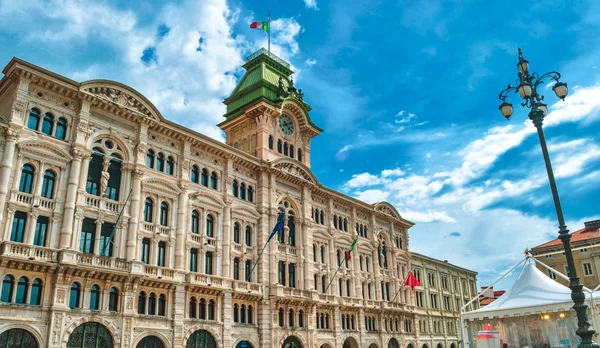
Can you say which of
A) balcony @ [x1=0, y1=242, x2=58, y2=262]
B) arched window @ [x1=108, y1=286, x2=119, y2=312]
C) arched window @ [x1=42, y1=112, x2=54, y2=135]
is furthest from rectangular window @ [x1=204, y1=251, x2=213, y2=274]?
arched window @ [x1=42, y1=112, x2=54, y2=135]

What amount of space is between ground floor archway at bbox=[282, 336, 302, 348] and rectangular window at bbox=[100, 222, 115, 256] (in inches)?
697

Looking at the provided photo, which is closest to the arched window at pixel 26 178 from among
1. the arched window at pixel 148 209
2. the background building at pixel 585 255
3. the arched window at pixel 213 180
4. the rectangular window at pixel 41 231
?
the rectangular window at pixel 41 231

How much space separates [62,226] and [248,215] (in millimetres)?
16204

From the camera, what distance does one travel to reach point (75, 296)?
30266 mm

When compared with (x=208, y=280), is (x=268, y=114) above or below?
above

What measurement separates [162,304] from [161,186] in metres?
8.43

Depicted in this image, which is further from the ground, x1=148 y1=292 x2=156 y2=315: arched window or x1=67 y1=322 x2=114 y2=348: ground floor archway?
x1=148 y1=292 x2=156 y2=315: arched window

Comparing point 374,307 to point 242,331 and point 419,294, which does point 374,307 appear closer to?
point 419,294

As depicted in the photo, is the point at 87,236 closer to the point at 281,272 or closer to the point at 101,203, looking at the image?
the point at 101,203

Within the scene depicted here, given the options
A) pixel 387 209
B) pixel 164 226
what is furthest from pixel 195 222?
pixel 387 209

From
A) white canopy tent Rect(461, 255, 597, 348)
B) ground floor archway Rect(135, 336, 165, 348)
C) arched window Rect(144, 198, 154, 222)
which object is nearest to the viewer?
white canopy tent Rect(461, 255, 597, 348)

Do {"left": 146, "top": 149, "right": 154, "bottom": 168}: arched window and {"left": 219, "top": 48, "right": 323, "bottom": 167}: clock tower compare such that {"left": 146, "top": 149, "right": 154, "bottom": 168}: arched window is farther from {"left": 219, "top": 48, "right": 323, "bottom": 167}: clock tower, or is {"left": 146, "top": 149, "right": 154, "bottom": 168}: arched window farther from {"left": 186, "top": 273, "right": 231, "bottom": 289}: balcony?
{"left": 219, "top": 48, "right": 323, "bottom": 167}: clock tower

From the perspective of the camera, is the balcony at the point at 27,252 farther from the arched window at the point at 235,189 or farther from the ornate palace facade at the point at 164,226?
the arched window at the point at 235,189

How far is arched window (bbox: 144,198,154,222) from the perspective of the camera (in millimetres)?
35906
